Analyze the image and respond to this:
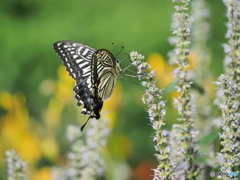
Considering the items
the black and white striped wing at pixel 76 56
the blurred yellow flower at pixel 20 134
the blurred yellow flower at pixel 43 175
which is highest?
the blurred yellow flower at pixel 20 134

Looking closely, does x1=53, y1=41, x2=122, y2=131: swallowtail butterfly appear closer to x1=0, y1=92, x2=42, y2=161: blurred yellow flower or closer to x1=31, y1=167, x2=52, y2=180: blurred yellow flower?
x1=31, y1=167, x2=52, y2=180: blurred yellow flower

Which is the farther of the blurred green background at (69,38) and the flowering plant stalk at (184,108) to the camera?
the blurred green background at (69,38)

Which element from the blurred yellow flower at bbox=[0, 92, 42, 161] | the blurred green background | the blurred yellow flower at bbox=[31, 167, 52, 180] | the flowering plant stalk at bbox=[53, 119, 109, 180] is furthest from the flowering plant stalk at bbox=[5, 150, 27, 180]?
the blurred yellow flower at bbox=[0, 92, 42, 161]

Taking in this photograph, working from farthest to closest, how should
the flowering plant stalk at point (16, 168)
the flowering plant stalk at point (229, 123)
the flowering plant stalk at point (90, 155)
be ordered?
1. the flowering plant stalk at point (90, 155)
2. the flowering plant stalk at point (16, 168)
3. the flowering plant stalk at point (229, 123)

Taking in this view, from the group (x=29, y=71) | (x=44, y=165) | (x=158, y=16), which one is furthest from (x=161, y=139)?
(x=158, y=16)

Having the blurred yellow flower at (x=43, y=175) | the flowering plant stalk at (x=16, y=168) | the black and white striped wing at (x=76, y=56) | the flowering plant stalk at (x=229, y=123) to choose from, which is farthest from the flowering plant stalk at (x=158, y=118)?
the blurred yellow flower at (x=43, y=175)

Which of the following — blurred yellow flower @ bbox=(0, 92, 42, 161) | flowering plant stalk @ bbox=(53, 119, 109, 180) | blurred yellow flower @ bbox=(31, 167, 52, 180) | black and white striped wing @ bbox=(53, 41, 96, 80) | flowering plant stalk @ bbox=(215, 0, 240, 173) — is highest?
blurred yellow flower @ bbox=(0, 92, 42, 161)

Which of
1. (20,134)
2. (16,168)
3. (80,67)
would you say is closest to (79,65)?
(80,67)

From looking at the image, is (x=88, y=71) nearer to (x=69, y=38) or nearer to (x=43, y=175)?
(x=43, y=175)

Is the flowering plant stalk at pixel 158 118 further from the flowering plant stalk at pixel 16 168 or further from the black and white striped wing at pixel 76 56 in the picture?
the black and white striped wing at pixel 76 56
